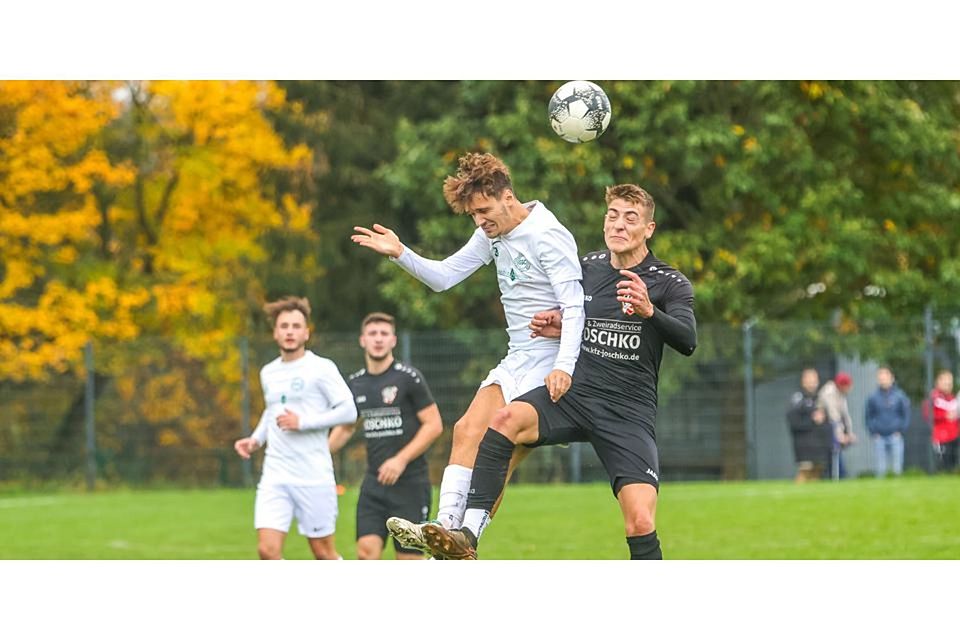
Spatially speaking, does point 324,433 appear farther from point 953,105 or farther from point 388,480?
point 953,105

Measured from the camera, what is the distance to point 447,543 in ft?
25.9

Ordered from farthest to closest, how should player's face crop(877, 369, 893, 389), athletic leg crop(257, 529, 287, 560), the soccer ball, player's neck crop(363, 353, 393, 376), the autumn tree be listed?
the autumn tree, player's face crop(877, 369, 893, 389), player's neck crop(363, 353, 393, 376), athletic leg crop(257, 529, 287, 560), the soccer ball

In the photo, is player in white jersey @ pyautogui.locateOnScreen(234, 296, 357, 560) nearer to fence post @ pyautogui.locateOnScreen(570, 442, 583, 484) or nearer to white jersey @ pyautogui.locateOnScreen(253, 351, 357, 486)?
white jersey @ pyautogui.locateOnScreen(253, 351, 357, 486)

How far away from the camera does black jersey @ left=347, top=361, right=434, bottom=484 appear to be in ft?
37.4

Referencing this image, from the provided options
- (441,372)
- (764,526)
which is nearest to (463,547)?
(764,526)

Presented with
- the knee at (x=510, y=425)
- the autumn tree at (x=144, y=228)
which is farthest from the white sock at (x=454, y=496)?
the autumn tree at (x=144, y=228)

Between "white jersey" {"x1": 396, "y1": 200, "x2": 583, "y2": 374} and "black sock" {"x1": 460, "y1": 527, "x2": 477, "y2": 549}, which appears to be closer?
"black sock" {"x1": 460, "y1": 527, "x2": 477, "y2": 549}

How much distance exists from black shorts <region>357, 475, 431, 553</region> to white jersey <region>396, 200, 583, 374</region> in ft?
9.45

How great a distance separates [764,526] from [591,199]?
39.5 ft

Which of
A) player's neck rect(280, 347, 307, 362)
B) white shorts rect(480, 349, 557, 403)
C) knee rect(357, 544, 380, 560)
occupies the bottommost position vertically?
knee rect(357, 544, 380, 560)

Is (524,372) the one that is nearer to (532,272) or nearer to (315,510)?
(532,272)

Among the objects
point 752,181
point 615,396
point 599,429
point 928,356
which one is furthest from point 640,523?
point 752,181

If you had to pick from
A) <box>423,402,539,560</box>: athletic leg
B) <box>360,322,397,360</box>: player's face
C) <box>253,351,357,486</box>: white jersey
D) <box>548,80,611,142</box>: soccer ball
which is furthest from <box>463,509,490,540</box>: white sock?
<box>360,322,397,360</box>: player's face

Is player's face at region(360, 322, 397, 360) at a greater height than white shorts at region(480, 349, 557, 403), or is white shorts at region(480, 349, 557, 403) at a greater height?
player's face at region(360, 322, 397, 360)
